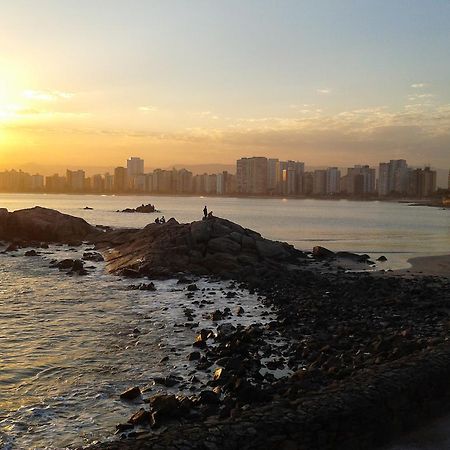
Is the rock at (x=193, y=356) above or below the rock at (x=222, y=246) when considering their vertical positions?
below

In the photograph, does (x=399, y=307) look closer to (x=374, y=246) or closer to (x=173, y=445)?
(x=173, y=445)

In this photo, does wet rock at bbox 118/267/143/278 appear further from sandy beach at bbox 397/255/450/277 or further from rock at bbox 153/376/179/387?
rock at bbox 153/376/179/387

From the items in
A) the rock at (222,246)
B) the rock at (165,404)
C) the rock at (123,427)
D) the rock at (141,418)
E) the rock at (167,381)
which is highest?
the rock at (222,246)

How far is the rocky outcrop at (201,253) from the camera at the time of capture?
95.3 feet

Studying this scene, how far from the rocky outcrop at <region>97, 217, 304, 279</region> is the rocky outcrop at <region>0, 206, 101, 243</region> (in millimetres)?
14407

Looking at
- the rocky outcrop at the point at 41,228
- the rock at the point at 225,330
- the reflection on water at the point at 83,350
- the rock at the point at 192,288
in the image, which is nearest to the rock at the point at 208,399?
the reflection on water at the point at 83,350

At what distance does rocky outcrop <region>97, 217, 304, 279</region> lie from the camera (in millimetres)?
29062

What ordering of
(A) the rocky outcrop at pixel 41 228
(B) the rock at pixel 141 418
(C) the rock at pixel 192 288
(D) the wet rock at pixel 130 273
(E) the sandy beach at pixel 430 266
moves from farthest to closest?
(A) the rocky outcrop at pixel 41 228, (E) the sandy beach at pixel 430 266, (D) the wet rock at pixel 130 273, (C) the rock at pixel 192 288, (B) the rock at pixel 141 418

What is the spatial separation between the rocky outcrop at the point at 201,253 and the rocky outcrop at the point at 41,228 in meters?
14.4

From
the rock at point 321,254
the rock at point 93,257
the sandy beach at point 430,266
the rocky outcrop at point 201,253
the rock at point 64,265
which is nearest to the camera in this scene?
the rocky outcrop at point 201,253

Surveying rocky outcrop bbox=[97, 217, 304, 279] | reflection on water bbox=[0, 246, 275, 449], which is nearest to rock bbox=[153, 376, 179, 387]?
reflection on water bbox=[0, 246, 275, 449]

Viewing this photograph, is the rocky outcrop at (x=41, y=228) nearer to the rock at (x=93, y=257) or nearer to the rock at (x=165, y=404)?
the rock at (x=93, y=257)

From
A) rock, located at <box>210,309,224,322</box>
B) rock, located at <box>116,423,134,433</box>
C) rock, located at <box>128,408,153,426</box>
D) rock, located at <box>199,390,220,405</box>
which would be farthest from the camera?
rock, located at <box>210,309,224,322</box>

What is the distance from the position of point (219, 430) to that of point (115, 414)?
3.37 meters
